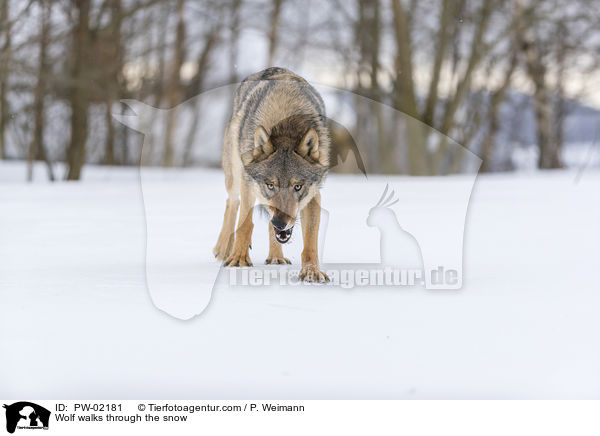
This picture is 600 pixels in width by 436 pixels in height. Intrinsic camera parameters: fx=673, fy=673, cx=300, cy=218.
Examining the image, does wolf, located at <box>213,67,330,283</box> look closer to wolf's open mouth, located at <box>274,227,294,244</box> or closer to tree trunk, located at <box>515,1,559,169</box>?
wolf's open mouth, located at <box>274,227,294,244</box>

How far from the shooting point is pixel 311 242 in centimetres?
376

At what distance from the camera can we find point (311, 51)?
17.7 m

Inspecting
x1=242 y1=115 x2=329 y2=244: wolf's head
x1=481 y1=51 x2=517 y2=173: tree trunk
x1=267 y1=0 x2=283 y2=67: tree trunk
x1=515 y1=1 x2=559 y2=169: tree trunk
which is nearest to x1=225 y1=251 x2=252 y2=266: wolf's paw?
x1=242 y1=115 x2=329 y2=244: wolf's head

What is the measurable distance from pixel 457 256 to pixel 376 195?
71 centimetres

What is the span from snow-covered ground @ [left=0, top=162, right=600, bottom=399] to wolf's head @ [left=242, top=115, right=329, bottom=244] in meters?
0.30

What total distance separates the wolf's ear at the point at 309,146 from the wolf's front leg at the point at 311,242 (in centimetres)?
28

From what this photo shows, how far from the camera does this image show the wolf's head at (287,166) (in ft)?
11.0

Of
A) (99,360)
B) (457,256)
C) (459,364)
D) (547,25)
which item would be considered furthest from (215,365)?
(547,25)

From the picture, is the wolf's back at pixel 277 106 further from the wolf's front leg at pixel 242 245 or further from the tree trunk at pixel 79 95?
the tree trunk at pixel 79 95

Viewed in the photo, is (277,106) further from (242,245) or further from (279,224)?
(242,245)
